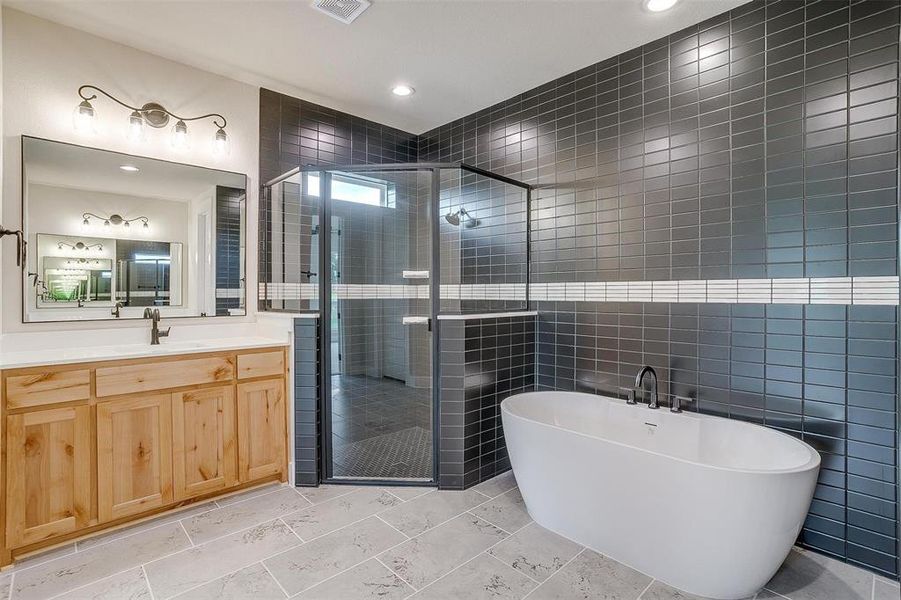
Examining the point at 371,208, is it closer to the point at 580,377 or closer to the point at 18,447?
the point at 580,377

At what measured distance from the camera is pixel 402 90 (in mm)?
3117

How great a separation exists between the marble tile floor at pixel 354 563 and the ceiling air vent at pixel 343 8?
8.65 feet

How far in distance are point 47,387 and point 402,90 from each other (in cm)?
268

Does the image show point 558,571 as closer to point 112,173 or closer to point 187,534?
point 187,534

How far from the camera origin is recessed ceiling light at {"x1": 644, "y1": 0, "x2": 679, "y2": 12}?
84.7 inches

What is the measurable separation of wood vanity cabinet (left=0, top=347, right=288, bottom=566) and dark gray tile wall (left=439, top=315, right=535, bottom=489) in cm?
102

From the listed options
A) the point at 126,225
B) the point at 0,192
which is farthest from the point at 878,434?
the point at 0,192

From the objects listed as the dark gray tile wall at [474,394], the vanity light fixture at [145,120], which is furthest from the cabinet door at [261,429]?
the vanity light fixture at [145,120]

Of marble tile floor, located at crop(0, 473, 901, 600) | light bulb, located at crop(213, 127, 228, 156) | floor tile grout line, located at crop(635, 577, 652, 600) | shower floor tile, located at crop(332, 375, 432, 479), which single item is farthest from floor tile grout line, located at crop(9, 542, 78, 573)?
floor tile grout line, located at crop(635, 577, 652, 600)

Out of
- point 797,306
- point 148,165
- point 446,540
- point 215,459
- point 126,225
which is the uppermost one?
point 148,165

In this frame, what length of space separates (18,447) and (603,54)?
11.9ft

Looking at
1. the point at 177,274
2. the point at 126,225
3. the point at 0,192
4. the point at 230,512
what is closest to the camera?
the point at 0,192

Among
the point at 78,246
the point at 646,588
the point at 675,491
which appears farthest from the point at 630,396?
the point at 78,246

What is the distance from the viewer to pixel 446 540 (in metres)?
2.09
